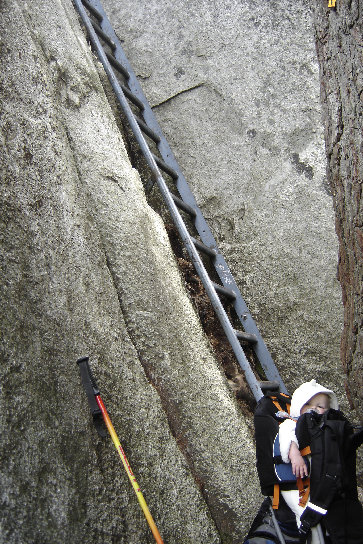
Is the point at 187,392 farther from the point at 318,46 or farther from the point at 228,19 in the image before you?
the point at 228,19

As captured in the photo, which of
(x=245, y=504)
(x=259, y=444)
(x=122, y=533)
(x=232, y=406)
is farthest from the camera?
(x=232, y=406)

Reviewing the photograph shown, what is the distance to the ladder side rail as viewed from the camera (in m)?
2.78

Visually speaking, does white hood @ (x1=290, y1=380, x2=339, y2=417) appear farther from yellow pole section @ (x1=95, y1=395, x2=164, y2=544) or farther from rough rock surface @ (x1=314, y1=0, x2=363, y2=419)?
yellow pole section @ (x1=95, y1=395, x2=164, y2=544)

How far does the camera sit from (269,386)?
9.39 feet

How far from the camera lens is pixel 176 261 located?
2.87m

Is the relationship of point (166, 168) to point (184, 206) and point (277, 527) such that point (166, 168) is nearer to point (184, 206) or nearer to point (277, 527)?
point (184, 206)

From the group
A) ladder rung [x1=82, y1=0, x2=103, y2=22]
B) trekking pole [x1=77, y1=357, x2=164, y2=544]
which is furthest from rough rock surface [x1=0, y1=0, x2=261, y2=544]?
ladder rung [x1=82, y1=0, x2=103, y2=22]

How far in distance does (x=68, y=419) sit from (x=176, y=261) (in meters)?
1.23

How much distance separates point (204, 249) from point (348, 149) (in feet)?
5.17

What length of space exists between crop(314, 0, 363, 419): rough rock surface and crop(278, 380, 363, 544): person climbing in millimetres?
155

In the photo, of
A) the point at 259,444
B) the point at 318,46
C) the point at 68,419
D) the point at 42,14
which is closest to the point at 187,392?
the point at 259,444

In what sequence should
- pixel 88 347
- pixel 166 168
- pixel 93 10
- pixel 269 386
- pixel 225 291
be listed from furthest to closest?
pixel 93 10 → pixel 166 168 → pixel 225 291 → pixel 269 386 → pixel 88 347

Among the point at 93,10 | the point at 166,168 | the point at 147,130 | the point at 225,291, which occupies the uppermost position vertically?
the point at 93,10

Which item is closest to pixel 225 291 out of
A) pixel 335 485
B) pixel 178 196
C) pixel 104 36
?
pixel 178 196
